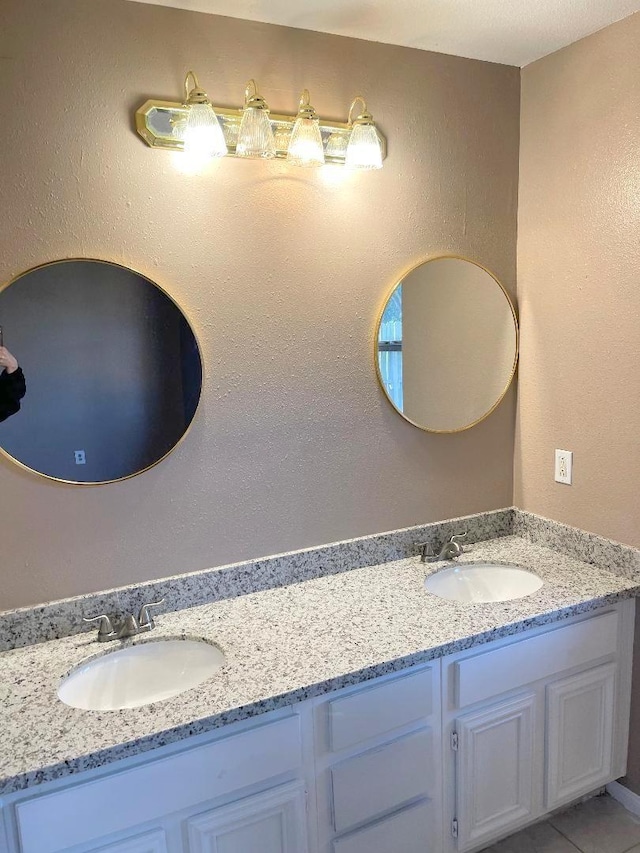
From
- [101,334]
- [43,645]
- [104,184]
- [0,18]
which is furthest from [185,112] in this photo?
[43,645]

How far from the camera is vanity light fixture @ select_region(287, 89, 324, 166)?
1682 millimetres

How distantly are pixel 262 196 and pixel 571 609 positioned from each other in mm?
1368

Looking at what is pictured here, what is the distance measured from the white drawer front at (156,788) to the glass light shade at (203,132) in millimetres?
1330

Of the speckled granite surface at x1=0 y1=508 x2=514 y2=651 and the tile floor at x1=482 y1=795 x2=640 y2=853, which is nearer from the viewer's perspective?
the speckled granite surface at x1=0 y1=508 x2=514 y2=651

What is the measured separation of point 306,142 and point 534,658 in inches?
57.8

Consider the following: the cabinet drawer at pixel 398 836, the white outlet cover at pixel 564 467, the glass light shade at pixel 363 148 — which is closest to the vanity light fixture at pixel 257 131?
the glass light shade at pixel 363 148

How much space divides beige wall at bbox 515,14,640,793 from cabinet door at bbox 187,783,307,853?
3.60 feet

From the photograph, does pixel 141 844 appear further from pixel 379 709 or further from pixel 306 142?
pixel 306 142

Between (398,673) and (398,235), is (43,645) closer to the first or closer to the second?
(398,673)

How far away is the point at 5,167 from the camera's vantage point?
58.6 inches

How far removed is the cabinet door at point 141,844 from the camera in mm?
1267

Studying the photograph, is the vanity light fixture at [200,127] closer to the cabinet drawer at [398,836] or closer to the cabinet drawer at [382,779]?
the cabinet drawer at [382,779]

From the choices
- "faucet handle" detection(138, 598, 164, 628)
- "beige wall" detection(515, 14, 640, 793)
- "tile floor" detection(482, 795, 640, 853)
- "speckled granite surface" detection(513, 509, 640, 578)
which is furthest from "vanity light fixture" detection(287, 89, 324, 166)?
"tile floor" detection(482, 795, 640, 853)

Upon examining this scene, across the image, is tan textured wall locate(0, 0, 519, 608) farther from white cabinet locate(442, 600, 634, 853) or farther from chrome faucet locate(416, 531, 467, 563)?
white cabinet locate(442, 600, 634, 853)
